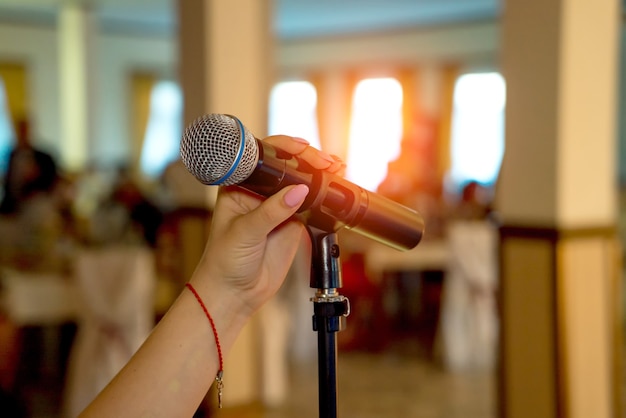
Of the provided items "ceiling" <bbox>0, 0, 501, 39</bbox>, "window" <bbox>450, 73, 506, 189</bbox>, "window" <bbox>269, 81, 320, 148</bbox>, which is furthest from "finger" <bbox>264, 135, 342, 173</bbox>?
"window" <bbox>269, 81, 320, 148</bbox>

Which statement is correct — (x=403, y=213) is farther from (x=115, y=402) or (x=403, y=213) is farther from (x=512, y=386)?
(x=512, y=386)

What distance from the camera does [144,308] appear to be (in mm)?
3895

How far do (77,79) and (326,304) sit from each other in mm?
8756

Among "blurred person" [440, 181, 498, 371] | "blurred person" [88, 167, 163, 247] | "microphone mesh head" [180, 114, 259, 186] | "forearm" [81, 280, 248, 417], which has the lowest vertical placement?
"blurred person" [440, 181, 498, 371]

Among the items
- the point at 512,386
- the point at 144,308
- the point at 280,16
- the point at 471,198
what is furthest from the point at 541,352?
the point at 280,16

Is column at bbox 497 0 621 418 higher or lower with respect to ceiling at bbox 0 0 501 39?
lower

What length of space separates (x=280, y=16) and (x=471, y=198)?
4656 mm

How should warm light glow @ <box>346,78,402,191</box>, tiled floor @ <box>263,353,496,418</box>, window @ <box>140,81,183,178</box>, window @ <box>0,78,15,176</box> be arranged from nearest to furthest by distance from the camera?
tiled floor @ <box>263,353,496,418</box>
window @ <box>0,78,15,176</box>
warm light glow @ <box>346,78,402,191</box>
window @ <box>140,81,183,178</box>

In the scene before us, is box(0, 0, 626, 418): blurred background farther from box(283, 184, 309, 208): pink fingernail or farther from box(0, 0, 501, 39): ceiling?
box(283, 184, 309, 208): pink fingernail

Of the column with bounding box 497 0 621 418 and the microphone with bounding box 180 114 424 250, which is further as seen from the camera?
the column with bounding box 497 0 621 418

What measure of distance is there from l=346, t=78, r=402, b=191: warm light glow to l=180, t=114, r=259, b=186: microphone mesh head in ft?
33.6

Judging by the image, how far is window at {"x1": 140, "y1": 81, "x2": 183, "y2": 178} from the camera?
1188 centimetres

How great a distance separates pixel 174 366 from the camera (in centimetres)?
98

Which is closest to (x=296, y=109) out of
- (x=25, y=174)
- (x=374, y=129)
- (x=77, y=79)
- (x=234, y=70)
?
(x=374, y=129)
